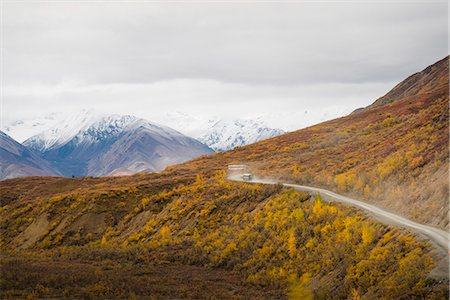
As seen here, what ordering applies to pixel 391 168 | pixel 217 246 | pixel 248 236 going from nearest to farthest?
pixel 248 236 < pixel 217 246 < pixel 391 168

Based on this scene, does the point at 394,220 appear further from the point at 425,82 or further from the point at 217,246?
the point at 425,82

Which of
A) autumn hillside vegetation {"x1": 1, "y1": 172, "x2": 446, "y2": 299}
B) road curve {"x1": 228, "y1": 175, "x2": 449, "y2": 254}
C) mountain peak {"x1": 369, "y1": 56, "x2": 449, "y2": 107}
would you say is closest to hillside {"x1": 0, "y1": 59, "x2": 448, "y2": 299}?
autumn hillside vegetation {"x1": 1, "y1": 172, "x2": 446, "y2": 299}

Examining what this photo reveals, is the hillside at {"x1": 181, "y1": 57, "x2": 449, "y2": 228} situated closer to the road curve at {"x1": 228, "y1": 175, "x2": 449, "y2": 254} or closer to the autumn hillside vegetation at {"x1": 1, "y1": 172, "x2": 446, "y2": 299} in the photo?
the road curve at {"x1": 228, "y1": 175, "x2": 449, "y2": 254}

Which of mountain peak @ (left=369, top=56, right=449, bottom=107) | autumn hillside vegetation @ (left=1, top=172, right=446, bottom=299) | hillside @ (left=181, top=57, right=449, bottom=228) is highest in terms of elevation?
mountain peak @ (left=369, top=56, right=449, bottom=107)

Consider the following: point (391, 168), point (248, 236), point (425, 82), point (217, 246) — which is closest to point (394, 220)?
point (391, 168)

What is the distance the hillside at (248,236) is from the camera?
73.4 ft

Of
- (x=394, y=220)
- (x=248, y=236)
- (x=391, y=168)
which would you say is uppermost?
(x=391, y=168)

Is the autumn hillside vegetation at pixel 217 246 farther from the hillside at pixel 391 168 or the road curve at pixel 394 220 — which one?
the hillside at pixel 391 168

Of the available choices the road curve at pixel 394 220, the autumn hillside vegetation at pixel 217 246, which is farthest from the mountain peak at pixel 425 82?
the autumn hillside vegetation at pixel 217 246

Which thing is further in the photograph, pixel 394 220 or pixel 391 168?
pixel 391 168

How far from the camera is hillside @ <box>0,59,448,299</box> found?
73.4ft

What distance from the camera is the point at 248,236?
34906 millimetres

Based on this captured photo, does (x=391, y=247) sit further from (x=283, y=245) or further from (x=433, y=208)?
(x=283, y=245)

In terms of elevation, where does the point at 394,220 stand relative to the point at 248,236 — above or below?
above
